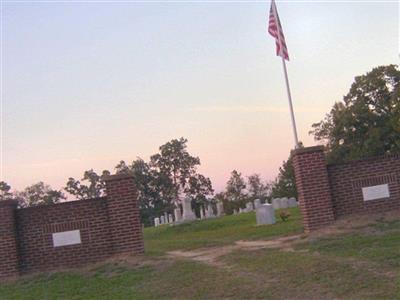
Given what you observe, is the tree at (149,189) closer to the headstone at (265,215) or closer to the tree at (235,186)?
the tree at (235,186)

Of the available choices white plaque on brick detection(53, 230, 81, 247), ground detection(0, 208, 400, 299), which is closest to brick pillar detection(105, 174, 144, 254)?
ground detection(0, 208, 400, 299)

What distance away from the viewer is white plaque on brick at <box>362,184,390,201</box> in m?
13.2

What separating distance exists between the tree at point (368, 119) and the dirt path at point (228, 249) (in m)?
35.6

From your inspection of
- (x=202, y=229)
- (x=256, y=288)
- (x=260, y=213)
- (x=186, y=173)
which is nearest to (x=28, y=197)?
(x=186, y=173)

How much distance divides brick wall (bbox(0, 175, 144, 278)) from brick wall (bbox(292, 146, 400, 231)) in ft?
12.9

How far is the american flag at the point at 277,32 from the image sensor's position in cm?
1570

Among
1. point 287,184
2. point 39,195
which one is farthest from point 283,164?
point 39,195

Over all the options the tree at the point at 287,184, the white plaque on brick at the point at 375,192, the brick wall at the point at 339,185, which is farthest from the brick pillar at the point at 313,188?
the tree at the point at 287,184

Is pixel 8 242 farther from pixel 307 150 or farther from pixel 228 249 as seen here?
pixel 307 150

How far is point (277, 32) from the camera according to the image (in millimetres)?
15930

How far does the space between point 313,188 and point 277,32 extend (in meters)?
5.16

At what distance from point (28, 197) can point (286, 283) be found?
283 ft

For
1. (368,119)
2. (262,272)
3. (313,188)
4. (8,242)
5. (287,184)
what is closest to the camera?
(262,272)

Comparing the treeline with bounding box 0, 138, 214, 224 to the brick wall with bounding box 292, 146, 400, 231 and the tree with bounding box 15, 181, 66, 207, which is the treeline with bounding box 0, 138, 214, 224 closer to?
the tree with bounding box 15, 181, 66, 207
